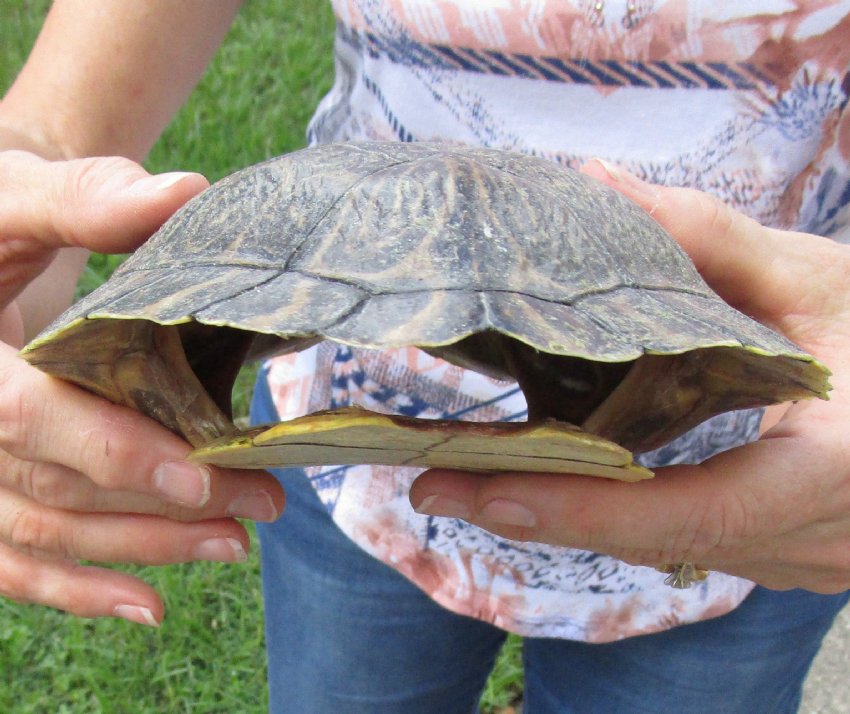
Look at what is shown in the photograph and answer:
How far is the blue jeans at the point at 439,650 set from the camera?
1.41m

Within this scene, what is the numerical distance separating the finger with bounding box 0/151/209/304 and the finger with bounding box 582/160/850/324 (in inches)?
21.0

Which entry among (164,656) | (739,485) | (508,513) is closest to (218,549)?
(508,513)

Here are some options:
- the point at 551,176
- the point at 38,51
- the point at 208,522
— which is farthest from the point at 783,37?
the point at 38,51

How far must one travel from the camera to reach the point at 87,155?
1.42 m

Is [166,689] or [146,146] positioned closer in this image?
[146,146]

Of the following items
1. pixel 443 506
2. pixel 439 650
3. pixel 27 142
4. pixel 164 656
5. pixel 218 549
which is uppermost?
pixel 27 142

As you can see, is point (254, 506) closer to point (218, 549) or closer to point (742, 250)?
point (218, 549)

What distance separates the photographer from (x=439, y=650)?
1.54 meters

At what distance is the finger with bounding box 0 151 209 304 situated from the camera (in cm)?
110

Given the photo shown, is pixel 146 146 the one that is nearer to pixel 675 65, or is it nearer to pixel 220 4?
pixel 220 4

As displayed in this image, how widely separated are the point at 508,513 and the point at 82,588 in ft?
1.97

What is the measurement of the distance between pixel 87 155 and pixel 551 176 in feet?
2.64

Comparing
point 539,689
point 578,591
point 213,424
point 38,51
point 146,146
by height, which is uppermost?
point 38,51

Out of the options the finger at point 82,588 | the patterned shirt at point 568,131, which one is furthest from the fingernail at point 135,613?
the patterned shirt at point 568,131
